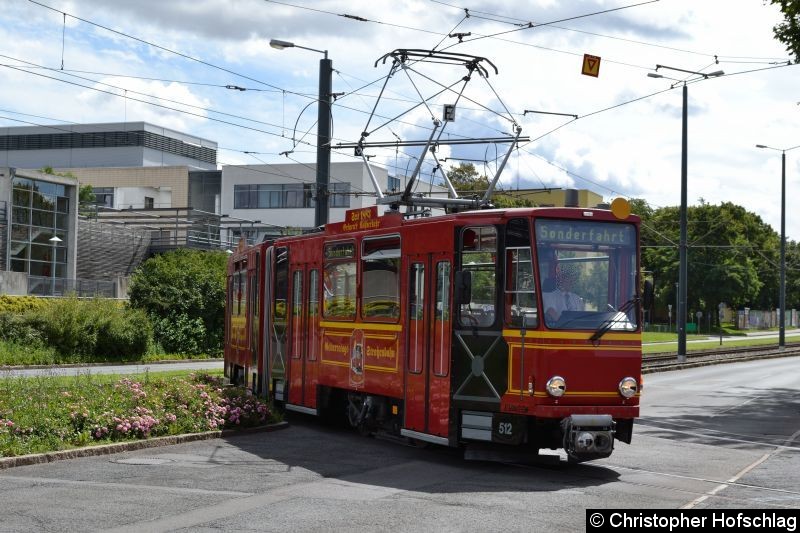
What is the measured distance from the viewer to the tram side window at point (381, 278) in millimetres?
16141

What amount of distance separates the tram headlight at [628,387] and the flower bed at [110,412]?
6268 millimetres

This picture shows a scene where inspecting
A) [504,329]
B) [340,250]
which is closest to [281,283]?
[340,250]

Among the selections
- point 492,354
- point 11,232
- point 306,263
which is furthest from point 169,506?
point 11,232

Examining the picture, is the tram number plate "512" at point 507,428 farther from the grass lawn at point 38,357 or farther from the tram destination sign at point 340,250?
the grass lawn at point 38,357

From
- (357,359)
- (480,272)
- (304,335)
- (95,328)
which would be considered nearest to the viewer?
(480,272)

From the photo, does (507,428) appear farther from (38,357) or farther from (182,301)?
(182,301)

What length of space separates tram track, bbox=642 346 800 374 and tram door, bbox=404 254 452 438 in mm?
23093

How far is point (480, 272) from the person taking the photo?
47.2 feet

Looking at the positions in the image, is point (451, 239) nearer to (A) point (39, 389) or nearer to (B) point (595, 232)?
(B) point (595, 232)

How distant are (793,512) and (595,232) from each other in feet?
14.5

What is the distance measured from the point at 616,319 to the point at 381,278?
390 cm

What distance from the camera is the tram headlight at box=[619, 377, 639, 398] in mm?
13961

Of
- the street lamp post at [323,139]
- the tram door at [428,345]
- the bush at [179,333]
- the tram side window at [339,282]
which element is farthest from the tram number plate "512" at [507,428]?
the bush at [179,333]

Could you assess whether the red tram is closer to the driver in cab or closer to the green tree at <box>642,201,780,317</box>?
the driver in cab
